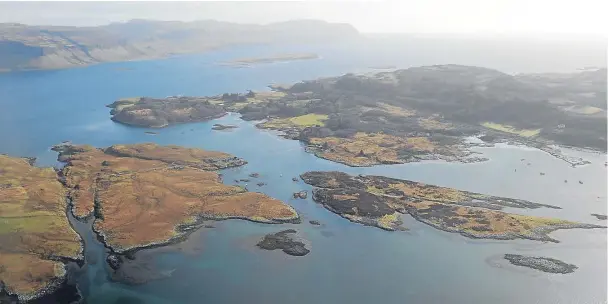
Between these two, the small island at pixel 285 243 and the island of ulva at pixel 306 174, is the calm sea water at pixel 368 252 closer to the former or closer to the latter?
the small island at pixel 285 243

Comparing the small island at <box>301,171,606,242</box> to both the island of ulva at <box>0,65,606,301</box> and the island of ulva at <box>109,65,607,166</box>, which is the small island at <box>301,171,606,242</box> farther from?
the island of ulva at <box>109,65,607,166</box>

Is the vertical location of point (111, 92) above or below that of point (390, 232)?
above

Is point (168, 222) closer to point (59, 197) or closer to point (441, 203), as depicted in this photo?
point (59, 197)

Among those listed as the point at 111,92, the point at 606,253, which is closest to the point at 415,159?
the point at 606,253

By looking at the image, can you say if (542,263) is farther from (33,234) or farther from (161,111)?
(161,111)

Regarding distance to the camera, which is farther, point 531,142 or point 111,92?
point 111,92

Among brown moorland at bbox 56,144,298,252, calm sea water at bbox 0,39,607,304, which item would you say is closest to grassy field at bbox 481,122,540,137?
calm sea water at bbox 0,39,607,304

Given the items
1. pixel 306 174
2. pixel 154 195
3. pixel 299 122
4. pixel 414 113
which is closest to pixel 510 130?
pixel 414 113
